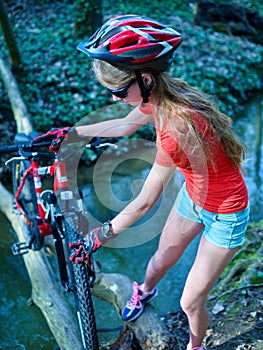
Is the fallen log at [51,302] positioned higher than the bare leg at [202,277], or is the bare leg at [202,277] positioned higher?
the bare leg at [202,277]

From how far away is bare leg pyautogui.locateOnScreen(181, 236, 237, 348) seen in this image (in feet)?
7.36

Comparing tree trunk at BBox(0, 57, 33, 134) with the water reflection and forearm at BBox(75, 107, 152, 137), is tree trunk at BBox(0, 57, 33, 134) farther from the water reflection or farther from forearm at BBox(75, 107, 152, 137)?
the water reflection

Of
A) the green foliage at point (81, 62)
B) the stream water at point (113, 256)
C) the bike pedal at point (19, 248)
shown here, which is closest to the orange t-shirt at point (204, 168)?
the stream water at point (113, 256)

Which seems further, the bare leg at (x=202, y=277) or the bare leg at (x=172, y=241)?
the bare leg at (x=172, y=241)

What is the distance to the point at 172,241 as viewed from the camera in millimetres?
2650

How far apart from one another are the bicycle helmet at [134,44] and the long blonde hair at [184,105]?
6 centimetres

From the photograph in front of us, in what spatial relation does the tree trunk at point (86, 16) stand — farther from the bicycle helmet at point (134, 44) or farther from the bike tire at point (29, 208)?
the bicycle helmet at point (134, 44)

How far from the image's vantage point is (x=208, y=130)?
2059mm

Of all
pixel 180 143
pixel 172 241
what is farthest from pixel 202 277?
pixel 180 143

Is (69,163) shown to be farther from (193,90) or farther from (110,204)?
(110,204)

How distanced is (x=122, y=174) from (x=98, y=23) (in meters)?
3.22

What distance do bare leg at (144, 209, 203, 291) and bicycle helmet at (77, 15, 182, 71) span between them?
1011 mm

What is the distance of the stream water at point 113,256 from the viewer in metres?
3.48

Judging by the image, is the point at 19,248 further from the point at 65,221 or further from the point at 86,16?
the point at 86,16
